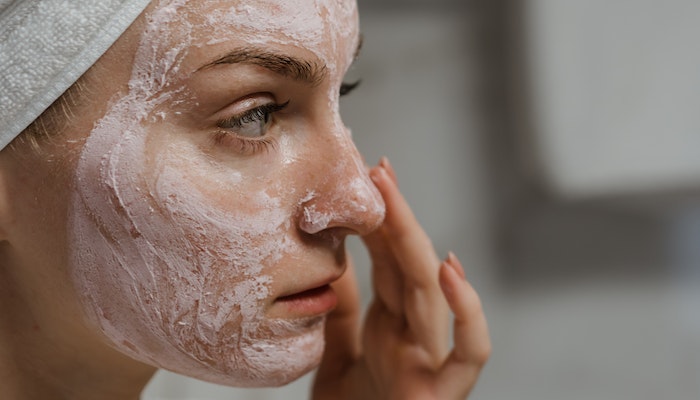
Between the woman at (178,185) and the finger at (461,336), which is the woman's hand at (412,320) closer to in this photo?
the finger at (461,336)

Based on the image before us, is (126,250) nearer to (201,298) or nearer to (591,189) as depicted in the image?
(201,298)

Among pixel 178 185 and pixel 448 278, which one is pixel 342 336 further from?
pixel 178 185

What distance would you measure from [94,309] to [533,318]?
1038mm

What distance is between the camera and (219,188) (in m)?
0.66

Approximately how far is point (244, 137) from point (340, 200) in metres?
0.10

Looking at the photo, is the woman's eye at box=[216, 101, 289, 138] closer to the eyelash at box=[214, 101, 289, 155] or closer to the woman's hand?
the eyelash at box=[214, 101, 289, 155]

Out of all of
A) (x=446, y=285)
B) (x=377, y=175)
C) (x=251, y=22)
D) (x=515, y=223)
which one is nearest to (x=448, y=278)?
(x=446, y=285)

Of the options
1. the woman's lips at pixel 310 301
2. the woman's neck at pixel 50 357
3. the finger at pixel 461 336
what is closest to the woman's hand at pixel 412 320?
the finger at pixel 461 336

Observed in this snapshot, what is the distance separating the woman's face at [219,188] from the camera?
0.64 meters

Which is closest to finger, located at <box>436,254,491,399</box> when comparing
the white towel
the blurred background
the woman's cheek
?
the woman's cheek

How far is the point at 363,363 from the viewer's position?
1.01 meters

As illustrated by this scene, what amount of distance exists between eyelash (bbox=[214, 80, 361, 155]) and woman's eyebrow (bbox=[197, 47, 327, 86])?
0.10 feet

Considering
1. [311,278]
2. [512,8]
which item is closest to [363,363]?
[311,278]

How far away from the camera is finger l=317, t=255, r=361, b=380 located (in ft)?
3.39
